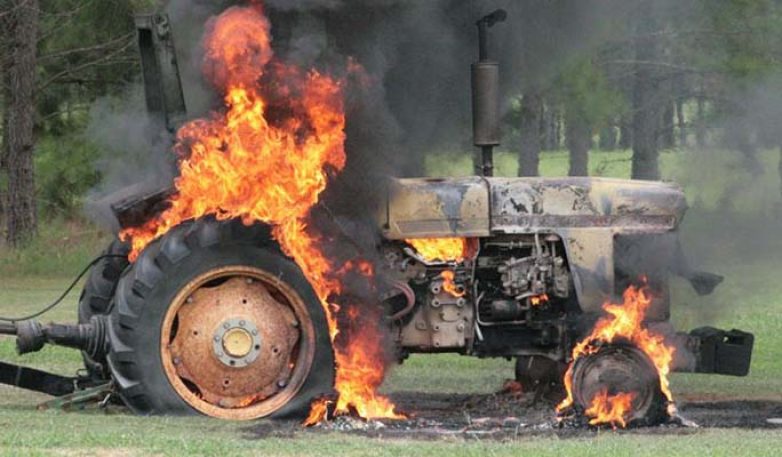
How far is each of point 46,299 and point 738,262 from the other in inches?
471

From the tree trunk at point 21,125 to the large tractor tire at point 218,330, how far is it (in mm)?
17496

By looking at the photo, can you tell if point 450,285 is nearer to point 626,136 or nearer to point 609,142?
point 626,136

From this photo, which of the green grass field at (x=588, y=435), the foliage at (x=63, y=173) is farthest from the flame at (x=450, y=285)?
the foliage at (x=63, y=173)

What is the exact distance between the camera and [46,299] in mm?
23422

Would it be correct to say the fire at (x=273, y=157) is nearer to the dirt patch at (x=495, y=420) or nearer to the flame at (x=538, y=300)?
the dirt patch at (x=495, y=420)

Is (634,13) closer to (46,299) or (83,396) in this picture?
(83,396)

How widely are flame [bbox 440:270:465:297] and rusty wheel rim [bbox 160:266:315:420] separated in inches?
Result: 41.0

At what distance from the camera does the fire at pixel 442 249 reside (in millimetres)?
11469

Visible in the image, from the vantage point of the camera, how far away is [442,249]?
11.5 m

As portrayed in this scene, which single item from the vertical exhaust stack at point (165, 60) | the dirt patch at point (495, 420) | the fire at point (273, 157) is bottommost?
the dirt patch at point (495, 420)

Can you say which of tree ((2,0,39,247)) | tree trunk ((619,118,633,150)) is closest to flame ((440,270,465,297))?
tree ((2,0,39,247))

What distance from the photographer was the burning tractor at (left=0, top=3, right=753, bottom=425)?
10969 mm

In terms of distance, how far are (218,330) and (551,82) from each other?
1084cm

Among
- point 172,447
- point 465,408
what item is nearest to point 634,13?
point 465,408
